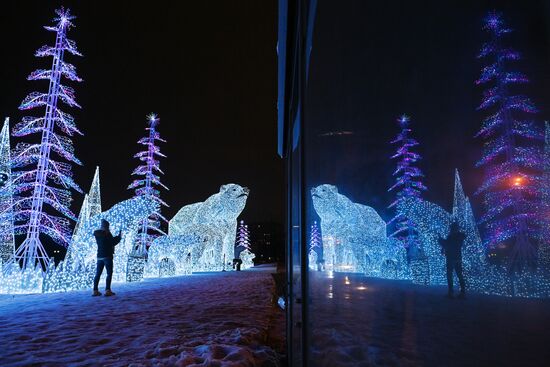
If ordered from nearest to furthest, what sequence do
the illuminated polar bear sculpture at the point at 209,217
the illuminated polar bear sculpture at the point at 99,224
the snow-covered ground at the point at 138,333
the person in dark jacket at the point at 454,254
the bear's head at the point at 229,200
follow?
the person in dark jacket at the point at 454,254
the snow-covered ground at the point at 138,333
the illuminated polar bear sculpture at the point at 99,224
the illuminated polar bear sculpture at the point at 209,217
the bear's head at the point at 229,200

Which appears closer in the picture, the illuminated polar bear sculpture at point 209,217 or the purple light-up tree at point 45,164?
the purple light-up tree at point 45,164

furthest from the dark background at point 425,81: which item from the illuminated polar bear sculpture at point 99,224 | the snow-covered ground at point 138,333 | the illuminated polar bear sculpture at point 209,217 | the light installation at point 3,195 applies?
the illuminated polar bear sculpture at point 209,217

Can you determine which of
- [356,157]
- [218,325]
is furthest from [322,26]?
[218,325]

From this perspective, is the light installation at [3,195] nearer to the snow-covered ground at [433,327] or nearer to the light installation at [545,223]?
the snow-covered ground at [433,327]

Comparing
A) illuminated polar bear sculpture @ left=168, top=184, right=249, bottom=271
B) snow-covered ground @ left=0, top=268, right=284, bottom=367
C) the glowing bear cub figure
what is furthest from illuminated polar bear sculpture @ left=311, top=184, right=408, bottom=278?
illuminated polar bear sculpture @ left=168, top=184, right=249, bottom=271

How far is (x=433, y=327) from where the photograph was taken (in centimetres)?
39

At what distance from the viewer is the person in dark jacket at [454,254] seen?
36 centimetres

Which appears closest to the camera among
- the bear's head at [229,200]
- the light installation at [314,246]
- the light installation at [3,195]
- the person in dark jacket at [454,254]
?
the person in dark jacket at [454,254]

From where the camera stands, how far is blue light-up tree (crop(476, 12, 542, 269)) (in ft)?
0.92

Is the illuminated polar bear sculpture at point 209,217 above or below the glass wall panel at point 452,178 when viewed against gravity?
above

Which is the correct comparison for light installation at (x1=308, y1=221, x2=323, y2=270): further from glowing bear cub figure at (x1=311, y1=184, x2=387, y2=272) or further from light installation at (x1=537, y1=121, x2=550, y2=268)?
light installation at (x1=537, y1=121, x2=550, y2=268)

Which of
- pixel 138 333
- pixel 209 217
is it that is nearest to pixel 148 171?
pixel 209 217

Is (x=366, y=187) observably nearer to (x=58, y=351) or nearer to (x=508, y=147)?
(x=508, y=147)

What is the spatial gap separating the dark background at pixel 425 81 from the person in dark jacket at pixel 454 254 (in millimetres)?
32
